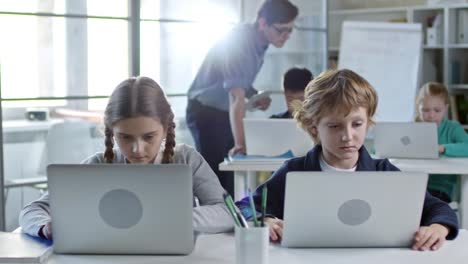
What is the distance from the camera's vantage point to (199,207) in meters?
1.95

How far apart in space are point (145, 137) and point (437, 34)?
4.21 metres

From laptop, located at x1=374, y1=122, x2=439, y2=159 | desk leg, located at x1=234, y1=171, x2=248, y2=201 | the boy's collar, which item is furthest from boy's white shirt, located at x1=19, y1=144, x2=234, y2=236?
laptop, located at x1=374, y1=122, x2=439, y2=159

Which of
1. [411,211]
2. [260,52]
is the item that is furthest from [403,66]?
[411,211]

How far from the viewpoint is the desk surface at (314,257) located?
1641 mm

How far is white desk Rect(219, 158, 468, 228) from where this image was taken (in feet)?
11.1

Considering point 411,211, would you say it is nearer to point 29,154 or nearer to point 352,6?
point 29,154

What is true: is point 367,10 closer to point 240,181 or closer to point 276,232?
point 240,181

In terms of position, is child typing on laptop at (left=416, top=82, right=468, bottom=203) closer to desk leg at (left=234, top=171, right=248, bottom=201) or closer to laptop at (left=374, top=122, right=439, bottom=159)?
laptop at (left=374, top=122, right=439, bottom=159)

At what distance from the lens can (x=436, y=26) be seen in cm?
586

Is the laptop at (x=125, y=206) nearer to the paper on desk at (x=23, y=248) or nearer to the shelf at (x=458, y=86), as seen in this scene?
the paper on desk at (x=23, y=248)

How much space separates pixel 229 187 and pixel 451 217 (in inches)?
99.0

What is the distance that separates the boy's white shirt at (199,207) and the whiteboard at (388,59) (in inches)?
148

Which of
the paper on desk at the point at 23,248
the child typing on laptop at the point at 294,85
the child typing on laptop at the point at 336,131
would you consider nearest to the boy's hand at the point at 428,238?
the child typing on laptop at the point at 336,131

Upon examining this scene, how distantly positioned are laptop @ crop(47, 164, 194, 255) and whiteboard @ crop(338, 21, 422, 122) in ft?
14.2
